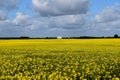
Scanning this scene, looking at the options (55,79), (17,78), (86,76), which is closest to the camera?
(55,79)

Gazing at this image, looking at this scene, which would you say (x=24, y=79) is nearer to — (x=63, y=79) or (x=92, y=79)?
(x=63, y=79)

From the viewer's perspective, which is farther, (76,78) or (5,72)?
(5,72)

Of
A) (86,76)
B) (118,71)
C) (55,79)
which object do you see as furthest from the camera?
(118,71)

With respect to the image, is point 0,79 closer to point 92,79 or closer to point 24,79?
point 24,79

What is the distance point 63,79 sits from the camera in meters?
13.3

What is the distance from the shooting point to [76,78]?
1445 cm

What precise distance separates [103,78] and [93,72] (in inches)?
61.8

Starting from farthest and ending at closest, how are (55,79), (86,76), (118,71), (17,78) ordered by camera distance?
(118,71) < (86,76) < (17,78) < (55,79)

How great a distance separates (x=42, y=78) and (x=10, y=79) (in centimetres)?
135

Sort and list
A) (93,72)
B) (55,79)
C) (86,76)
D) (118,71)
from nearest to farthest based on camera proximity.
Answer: (55,79)
(86,76)
(93,72)
(118,71)

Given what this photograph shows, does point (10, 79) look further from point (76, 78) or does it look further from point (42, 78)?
point (76, 78)

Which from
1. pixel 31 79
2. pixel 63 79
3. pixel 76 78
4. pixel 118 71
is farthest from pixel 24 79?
pixel 118 71

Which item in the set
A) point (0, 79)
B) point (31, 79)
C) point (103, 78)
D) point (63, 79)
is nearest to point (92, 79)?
point (103, 78)

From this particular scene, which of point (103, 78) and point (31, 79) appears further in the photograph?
point (103, 78)
